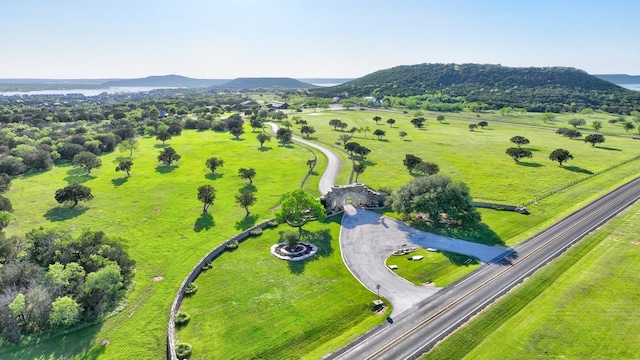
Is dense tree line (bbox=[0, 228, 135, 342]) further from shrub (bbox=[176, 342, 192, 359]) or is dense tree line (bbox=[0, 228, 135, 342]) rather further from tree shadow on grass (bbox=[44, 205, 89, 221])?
tree shadow on grass (bbox=[44, 205, 89, 221])

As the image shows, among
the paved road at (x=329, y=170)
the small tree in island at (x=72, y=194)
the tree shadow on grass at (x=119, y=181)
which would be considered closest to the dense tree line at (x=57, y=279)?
the small tree in island at (x=72, y=194)

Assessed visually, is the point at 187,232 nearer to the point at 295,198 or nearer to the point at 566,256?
the point at 295,198

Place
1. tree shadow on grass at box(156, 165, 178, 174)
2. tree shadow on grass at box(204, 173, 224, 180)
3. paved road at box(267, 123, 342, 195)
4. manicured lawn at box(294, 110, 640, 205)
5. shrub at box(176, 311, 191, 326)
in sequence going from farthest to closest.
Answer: tree shadow on grass at box(156, 165, 178, 174)
tree shadow on grass at box(204, 173, 224, 180)
manicured lawn at box(294, 110, 640, 205)
paved road at box(267, 123, 342, 195)
shrub at box(176, 311, 191, 326)

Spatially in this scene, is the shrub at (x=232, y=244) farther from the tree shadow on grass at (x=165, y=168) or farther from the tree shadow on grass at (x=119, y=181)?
the tree shadow on grass at (x=165, y=168)

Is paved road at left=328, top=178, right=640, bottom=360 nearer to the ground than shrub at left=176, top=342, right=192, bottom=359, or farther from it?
farther from it

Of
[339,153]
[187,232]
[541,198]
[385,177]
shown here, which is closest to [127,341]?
[187,232]

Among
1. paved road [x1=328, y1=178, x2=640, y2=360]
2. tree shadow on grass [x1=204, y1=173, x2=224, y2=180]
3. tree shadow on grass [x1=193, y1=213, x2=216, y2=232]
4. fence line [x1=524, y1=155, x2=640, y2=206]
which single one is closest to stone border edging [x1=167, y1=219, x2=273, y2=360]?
tree shadow on grass [x1=193, y1=213, x2=216, y2=232]

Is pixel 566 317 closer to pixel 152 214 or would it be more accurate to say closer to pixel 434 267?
pixel 434 267

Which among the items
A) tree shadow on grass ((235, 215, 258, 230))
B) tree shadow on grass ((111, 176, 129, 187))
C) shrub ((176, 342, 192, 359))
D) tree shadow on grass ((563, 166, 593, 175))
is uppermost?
tree shadow on grass ((563, 166, 593, 175))
